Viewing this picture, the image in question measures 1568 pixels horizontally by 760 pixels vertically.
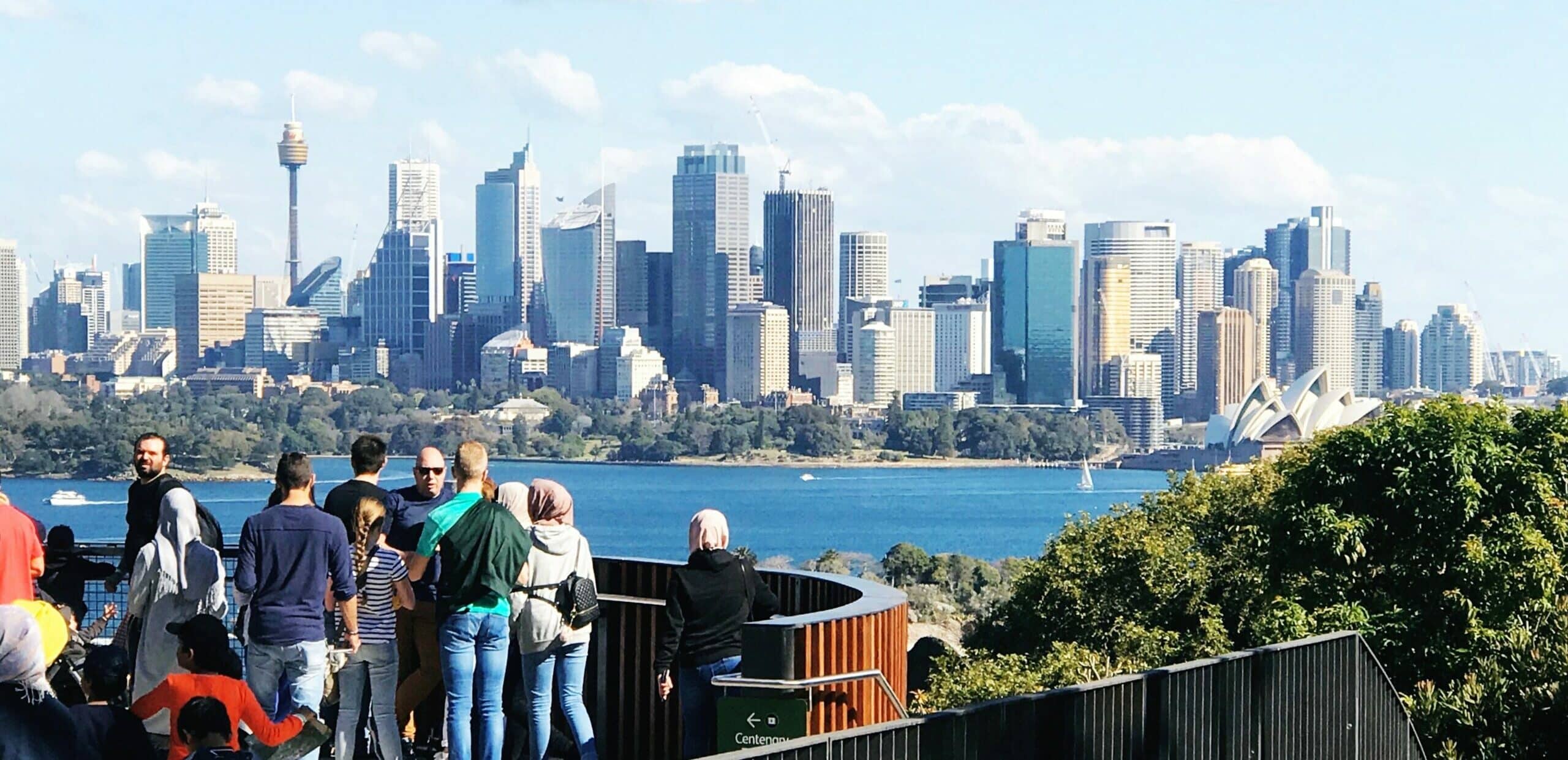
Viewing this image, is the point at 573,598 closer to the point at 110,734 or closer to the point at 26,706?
the point at 110,734

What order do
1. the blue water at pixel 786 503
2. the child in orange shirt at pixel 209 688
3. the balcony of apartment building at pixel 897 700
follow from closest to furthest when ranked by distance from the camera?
the child in orange shirt at pixel 209 688 < the balcony of apartment building at pixel 897 700 < the blue water at pixel 786 503

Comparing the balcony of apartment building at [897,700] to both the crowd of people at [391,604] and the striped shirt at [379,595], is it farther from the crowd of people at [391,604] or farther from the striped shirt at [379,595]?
the striped shirt at [379,595]

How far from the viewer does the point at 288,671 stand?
18.7 ft

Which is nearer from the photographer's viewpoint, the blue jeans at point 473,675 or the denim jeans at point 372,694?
the blue jeans at point 473,675

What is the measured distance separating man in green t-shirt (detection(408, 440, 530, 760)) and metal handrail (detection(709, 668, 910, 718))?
2.33 feet

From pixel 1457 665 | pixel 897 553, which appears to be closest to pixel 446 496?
pixel 1457 665

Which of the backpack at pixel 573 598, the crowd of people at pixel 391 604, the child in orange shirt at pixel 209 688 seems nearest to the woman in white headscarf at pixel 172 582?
the crowd of people at pixel 391 604

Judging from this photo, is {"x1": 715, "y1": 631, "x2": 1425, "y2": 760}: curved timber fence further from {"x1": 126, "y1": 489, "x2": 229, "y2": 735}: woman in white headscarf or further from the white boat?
the white boat

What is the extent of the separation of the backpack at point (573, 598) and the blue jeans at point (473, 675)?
15 cm

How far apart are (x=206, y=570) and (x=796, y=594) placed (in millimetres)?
1976

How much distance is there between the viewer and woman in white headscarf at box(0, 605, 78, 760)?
4340 millimetres

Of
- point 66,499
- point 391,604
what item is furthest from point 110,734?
point 66,499

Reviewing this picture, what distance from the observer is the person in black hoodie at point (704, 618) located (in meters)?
5.84

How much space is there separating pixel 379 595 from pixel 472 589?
35 centimetres
